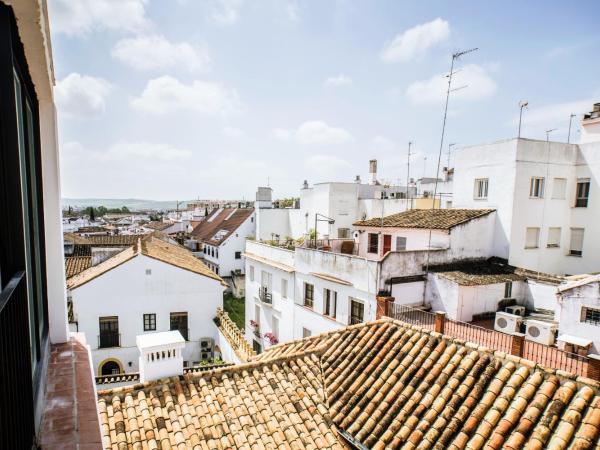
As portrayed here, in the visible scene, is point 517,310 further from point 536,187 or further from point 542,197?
point 536,187

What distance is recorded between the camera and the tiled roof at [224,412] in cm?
641

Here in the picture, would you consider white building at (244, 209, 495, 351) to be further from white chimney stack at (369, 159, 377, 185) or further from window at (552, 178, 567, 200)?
white chimney stack at (369, 159, 377, 185)

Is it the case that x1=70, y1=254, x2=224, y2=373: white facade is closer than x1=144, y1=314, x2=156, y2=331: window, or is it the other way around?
x1=70, y1=254, x2=224, y2=373: white facade

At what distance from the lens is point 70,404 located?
284cm

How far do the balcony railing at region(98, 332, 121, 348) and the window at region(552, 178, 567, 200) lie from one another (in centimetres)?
2455

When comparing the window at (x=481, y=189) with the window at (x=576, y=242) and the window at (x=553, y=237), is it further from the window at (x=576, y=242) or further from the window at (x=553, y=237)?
the window at (x=576, y=242)

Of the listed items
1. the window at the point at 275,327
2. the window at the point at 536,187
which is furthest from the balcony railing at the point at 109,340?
the window at the point at 536,187

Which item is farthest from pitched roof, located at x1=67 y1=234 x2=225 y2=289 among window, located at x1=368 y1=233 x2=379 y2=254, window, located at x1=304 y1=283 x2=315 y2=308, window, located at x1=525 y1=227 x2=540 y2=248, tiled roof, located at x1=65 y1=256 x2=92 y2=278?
window, located at x1=525 y1=227 x2=540 y2=248

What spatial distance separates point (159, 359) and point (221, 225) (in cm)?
3601

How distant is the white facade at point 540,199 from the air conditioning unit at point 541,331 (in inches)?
214

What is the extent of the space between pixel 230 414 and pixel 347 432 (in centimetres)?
231

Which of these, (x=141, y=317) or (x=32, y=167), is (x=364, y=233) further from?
(x=32, y=167)

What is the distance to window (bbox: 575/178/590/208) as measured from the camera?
19.3 metres

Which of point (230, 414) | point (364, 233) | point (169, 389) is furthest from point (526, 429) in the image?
point (364, 233)
